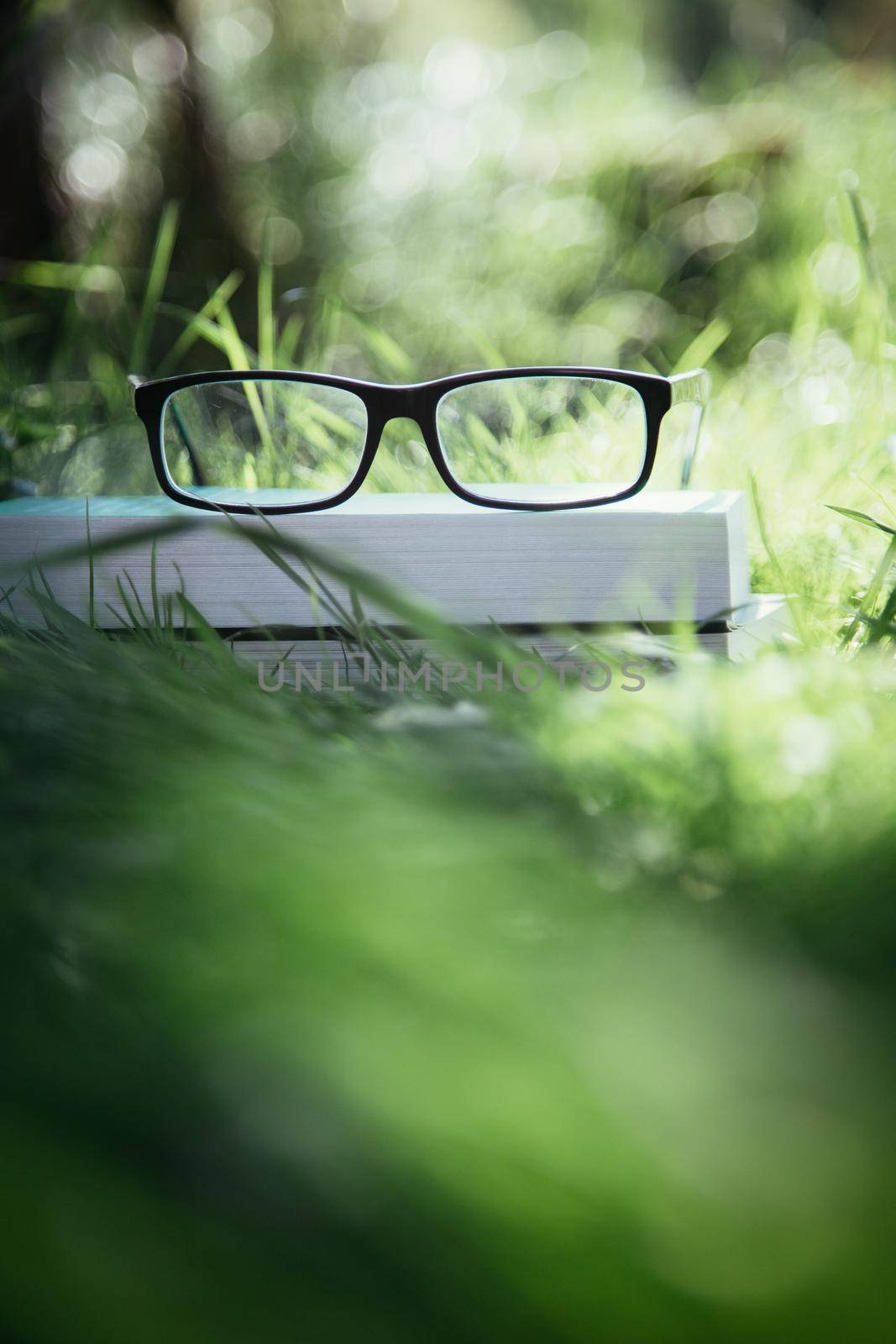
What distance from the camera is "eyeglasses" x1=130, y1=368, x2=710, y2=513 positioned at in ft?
1.63

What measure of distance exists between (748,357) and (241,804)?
57.5 inches

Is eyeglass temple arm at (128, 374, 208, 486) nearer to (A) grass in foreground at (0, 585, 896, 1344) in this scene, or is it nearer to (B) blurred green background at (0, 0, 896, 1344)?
(B) blurred green background at (0, 0, 896, 1344)

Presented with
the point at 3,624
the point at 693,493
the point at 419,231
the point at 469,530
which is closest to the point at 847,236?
the point at 693,493

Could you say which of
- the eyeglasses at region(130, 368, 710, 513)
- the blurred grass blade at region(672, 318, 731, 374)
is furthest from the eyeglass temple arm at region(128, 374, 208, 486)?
the blurred grass blade at region(672, 318, 731, 374)

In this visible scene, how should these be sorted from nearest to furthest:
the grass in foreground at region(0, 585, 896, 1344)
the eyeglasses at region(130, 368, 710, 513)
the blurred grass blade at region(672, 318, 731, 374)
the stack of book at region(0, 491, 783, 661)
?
the grass in foreground at region(0, 585, 896, 1344) → the stack of book at region(0, 491, 783, 661) → the eyeglasses at region(130, 368, 710, 513) → the blurred grass blade at region(672, 318, 731, 374)

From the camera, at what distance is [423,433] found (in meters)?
0.52

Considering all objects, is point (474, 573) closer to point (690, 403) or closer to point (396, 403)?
point (396, 403)

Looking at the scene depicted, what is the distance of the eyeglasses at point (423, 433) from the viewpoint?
1.63 feet

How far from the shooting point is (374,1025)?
4.6 inches

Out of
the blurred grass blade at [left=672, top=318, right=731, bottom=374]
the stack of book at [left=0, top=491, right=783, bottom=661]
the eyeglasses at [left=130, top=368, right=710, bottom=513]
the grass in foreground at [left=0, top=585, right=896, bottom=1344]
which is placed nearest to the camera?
the grass in foreground at [left=0, top=585, right=896, bottom=1344]

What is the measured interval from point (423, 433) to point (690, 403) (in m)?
0.20

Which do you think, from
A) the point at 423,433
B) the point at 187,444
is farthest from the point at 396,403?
the point at 187,444

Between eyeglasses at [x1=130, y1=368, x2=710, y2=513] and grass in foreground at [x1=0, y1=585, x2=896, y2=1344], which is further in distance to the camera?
eyeglasses at [x1=130, y1=368, x2=710, y2=513]

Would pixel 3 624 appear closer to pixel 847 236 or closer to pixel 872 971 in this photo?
pixel 872 971
